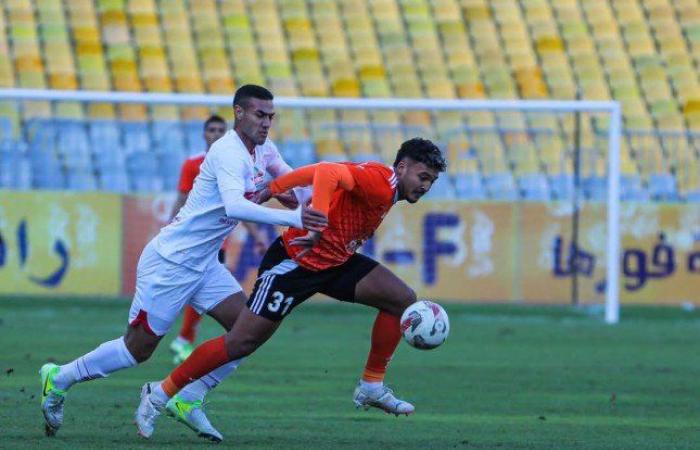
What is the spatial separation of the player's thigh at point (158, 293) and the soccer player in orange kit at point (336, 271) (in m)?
0.25

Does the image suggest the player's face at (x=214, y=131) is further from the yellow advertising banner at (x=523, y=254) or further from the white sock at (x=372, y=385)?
the yellow advertising banner at (x=523, y=254)

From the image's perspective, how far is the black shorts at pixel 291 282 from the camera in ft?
25.1

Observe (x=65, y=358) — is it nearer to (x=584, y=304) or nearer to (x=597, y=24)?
(x=584, y=304)

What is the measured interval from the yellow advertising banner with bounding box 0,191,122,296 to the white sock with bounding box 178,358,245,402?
1022 cm

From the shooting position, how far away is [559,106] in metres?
17.7

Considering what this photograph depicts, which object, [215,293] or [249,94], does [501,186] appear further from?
[249,94]

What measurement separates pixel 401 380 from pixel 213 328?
5172 mm

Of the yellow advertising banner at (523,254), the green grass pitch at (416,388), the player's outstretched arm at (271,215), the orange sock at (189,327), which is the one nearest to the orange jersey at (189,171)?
the orange sock at (189,327)

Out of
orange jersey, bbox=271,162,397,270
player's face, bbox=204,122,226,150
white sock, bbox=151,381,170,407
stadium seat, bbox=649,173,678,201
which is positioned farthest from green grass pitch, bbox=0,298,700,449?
stadium seat, bbox=649,173,678,201

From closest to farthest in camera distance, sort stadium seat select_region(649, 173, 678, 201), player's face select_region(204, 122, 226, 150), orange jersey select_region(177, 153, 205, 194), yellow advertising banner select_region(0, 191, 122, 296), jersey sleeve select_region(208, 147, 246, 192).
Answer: jersey sleeve select_region(208, 147, 246, 192) → player's face select_region(204, 122, 226, 150) → orange jersey select_region(177, 153, 205, 194) → yellow advertising banner select_region(0, 191, 122, 296) → stadium seat select_region(649, 173, 678, 201)

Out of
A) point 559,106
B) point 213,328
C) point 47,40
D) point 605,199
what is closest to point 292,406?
point 213,328

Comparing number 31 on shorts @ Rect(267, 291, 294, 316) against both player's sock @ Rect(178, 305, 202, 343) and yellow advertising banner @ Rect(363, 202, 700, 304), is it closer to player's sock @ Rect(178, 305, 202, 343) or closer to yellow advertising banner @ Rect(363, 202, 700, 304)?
player's sock @ Rect(178, 305, 202, 343)

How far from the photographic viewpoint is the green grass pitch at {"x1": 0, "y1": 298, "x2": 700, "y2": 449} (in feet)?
26.0

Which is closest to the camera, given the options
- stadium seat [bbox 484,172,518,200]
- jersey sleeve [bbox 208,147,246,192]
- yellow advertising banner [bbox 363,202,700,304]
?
jersey sleeve [bbox 208,147,246,192]
